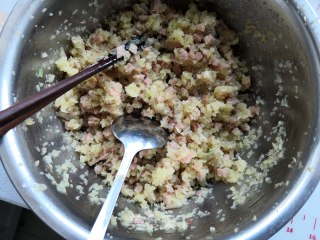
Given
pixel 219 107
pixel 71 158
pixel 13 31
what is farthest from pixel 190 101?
pixel 13 31

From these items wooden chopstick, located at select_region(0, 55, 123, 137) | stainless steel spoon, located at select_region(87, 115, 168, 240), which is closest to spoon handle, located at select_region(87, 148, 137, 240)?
stainless steel spoon, located at select_region(87, 115, 168, 240)

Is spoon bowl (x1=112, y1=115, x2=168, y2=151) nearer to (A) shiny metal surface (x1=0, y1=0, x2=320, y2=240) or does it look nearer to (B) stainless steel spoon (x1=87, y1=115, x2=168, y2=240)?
(B) stainless steel spoon (x1=87, y1=115, x2=168, y2=240)

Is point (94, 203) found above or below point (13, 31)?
below

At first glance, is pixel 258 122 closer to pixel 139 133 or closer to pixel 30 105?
pixel 139 133

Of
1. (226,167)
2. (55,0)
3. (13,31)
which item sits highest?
(55,0)

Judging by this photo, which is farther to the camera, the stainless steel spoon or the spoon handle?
the stainless steel spoon

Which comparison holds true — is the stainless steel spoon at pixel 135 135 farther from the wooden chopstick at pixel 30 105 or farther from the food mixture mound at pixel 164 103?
the wooden chopstick at pixel 30 105

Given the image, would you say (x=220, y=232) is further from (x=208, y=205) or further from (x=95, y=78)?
(x=95, y=78)
